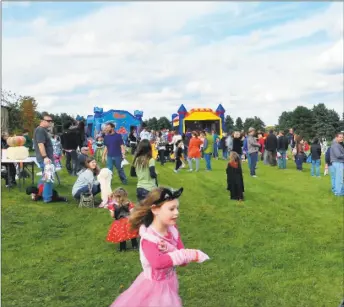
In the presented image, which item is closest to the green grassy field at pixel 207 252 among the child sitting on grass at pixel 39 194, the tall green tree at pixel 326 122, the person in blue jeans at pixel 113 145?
the child sitting on grass at pixel 39 194

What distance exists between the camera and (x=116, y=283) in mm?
6820

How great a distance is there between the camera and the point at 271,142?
71.0ft

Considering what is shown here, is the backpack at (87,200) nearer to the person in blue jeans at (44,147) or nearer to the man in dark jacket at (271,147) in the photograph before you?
the person in blue jeans at (44,147)

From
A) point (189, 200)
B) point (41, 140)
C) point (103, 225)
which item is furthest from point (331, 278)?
point (41, 140)

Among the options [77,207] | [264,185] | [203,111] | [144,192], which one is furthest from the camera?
[203,111]

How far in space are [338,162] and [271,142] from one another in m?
8.11

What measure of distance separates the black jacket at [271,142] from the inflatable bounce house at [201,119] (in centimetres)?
1592

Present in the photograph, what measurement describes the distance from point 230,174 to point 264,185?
9.77 feet

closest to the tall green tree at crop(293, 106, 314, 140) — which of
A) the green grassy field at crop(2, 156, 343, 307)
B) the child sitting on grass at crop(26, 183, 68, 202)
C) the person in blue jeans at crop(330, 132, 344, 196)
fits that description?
the person in blue jeans at crop(330, 132, 344, 196)

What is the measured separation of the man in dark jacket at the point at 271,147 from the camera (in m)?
21.5

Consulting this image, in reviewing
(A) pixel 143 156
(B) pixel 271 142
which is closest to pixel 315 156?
(B) pixel 271 142

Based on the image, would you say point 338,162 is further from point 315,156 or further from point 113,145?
point 113,145

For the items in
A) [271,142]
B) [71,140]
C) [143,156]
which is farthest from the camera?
[271,142]

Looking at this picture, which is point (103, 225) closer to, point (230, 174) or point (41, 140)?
point (41, 140)
